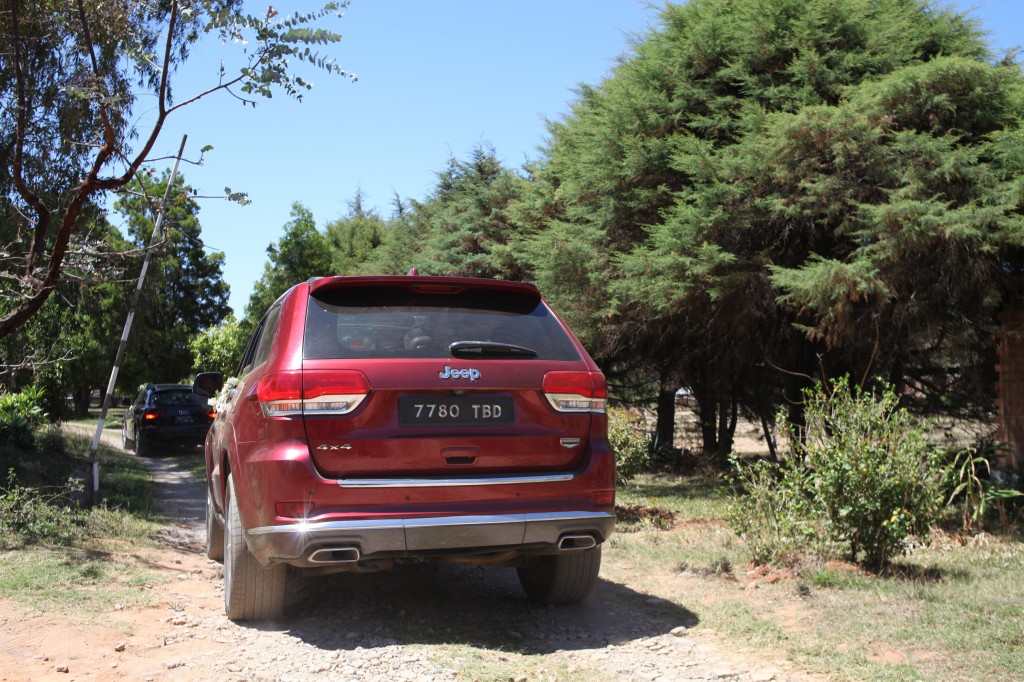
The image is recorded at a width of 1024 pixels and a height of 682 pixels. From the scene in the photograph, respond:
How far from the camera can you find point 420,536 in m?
4.40

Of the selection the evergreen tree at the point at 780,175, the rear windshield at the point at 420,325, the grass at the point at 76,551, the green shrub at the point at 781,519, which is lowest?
the grass at the point at 76,551

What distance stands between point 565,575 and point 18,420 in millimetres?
9224

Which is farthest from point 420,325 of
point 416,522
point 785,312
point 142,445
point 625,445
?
point 142,445

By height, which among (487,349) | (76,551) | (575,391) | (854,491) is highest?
(487,349)

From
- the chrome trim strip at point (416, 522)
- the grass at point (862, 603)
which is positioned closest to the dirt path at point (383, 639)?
the grass at point (862, 603)

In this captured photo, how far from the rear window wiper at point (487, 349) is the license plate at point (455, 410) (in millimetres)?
250

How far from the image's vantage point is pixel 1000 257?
30.5 ft

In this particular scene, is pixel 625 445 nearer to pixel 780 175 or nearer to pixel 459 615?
pixel 780 175

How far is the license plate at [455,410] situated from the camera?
14.8 ft

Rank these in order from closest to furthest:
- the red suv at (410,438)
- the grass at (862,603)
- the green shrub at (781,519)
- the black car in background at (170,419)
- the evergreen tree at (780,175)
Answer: the grass at (862,603) < the red suv at (410,438) < the green shrub at (781,519) < the evergreen tree at (780,175) < the black car in background at (170,419)

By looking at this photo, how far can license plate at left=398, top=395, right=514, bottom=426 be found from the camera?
4.50 meters

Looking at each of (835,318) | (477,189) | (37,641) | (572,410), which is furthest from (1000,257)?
(477,189)

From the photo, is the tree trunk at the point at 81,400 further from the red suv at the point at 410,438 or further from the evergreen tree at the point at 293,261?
the red suv at the point at 410,438

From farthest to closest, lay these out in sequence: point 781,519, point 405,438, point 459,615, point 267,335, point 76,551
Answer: point 76,551, point 781,519, point 267,335, point 459,615, point 405,438
